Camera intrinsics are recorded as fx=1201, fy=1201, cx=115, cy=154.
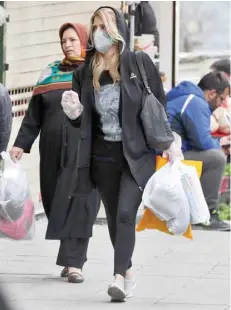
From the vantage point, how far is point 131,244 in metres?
7.18

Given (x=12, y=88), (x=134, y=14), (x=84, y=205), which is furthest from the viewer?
(x=134, y=14)

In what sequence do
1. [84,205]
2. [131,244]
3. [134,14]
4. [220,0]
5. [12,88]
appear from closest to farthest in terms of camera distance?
[131,244] < [84,205] < [12,88] < [134,14] < [220,0]

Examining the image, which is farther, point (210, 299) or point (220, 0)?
point (220, 0)

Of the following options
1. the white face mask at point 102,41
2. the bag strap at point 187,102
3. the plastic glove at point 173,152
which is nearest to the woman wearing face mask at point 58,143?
the plastic glove at point 173,152

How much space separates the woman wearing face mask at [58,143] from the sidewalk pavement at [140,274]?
0.23m

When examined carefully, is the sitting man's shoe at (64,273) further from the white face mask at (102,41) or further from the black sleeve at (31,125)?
the white face mask at (102,41)

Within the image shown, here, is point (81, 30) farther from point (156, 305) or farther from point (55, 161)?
point (156, 305)

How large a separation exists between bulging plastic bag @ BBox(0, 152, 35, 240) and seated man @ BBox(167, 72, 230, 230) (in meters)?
3.60

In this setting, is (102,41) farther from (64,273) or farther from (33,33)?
(33,33)

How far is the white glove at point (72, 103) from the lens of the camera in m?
7.13

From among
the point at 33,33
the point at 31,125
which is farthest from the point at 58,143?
the point at 33,33

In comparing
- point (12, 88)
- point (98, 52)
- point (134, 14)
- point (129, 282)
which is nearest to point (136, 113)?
point (98, 52)

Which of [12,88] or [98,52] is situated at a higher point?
[98,52]

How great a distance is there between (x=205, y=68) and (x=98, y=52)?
818 centimetres
